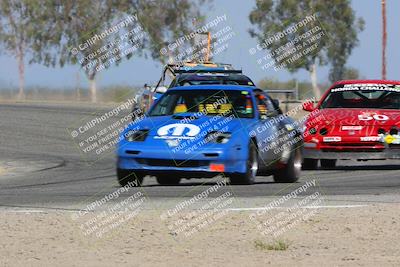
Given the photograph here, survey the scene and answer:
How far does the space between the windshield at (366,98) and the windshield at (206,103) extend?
4070mm

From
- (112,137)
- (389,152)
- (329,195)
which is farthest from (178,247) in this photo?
(112,137)

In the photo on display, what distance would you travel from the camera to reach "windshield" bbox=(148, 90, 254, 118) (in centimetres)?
1625

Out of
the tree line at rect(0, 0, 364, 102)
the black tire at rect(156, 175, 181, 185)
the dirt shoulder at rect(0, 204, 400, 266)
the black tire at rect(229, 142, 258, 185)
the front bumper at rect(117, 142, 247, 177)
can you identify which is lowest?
the tree line at rect(0, 0, 364, 102)

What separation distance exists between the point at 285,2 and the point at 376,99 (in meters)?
72.1

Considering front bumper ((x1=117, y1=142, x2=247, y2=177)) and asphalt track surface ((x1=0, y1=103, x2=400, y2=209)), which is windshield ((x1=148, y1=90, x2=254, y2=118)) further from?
asphalt track surface ((x1=0, y1=103, x2=400, y2=209))

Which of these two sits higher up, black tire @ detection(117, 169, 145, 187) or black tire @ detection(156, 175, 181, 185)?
black tire @ detection(117, 169, 145, 187)

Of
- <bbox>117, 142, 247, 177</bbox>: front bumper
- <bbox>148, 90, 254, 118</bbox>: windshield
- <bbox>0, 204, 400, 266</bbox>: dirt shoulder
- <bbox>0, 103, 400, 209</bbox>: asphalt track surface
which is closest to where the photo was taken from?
<bbox>0, 204, 400, 266</bbox>: dirt shoulder

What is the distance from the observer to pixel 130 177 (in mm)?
15773

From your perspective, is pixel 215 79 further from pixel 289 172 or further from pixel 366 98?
pixel 289 172

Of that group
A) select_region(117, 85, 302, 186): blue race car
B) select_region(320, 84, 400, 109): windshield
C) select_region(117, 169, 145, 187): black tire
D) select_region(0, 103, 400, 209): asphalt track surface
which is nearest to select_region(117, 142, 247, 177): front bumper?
select_region(117, 85, 302, 186): blue race car

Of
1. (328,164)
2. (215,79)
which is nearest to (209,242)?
(328,164)

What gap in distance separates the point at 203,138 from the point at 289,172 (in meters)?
2.20

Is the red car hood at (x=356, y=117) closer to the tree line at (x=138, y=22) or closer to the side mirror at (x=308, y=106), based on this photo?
the side mirror at (x=308, y=106)

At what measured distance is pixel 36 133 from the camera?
32.9 metres
